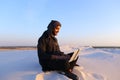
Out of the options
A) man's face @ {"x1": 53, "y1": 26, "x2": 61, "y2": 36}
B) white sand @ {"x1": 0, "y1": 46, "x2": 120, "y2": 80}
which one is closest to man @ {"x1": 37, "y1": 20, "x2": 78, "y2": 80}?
man's face @ {"x1": 53, "y1": 26, "x2": 61, "y2": 36}

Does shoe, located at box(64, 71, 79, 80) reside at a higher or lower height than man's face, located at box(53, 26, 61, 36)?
lower

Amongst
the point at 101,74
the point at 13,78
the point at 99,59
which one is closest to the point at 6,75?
the point at 13,78

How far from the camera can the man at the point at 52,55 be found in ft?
24.7

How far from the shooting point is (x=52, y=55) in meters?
7.50

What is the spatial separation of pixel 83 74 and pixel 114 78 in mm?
956

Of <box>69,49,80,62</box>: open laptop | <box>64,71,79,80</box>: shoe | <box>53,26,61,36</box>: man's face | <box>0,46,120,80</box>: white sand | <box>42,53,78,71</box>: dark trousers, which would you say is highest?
<box>53,26,61,36</box>: man's face

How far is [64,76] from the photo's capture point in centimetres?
756

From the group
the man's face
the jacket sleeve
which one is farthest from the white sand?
the man's face

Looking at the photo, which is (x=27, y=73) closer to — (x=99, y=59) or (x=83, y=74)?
(x=83, y=74)

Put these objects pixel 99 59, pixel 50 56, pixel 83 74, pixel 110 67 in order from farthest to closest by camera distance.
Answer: pixel 99 59
pixel 110 67
pixel 83 74
pixel 50 56

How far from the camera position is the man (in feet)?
24.7

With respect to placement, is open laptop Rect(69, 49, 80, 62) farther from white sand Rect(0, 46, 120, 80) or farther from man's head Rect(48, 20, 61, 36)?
man's head Rect(48, 20, 61, 36)

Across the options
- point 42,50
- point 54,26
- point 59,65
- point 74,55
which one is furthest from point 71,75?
point 54,26

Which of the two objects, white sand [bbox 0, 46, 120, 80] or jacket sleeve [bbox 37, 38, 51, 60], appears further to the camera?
white sand [bbox 0, 46, 120, 80]
